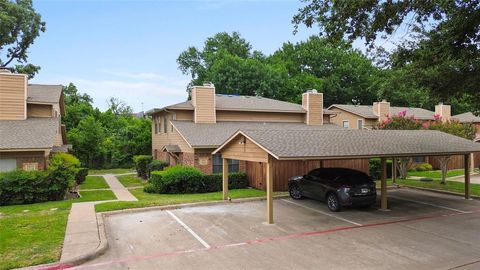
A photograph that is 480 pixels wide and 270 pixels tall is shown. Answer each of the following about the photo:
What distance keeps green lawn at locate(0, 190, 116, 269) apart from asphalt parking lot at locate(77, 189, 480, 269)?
121cm

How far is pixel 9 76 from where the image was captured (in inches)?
→ 791

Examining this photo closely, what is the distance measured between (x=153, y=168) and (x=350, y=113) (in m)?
24.0

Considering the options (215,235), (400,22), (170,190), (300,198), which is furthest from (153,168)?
(400,22)

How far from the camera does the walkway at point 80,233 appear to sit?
8.48 metres

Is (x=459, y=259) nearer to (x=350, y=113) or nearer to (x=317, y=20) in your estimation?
(x=317, y=20)

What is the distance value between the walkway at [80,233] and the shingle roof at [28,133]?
497 centimetres

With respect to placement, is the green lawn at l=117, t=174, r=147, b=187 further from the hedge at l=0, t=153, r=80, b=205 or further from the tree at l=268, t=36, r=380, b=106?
the tree at l=268, t=36, r=380, b=106

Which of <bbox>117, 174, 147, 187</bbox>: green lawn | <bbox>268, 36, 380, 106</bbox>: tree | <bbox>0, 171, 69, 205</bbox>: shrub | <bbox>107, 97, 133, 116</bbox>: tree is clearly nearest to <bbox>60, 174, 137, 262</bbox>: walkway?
<bbox>0, 171, 69, 205</bbox>: shrub

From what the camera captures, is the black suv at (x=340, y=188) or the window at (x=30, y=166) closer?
the black suv at (x=340, y=188)

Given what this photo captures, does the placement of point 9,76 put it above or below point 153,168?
above

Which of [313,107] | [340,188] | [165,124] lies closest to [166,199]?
[340,188]

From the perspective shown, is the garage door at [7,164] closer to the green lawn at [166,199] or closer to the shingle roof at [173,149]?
the green lawn at [166,199]

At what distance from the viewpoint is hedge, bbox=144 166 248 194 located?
722 inches

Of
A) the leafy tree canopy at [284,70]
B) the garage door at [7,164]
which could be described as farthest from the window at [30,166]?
the leafy tree canopy at [284,70]
